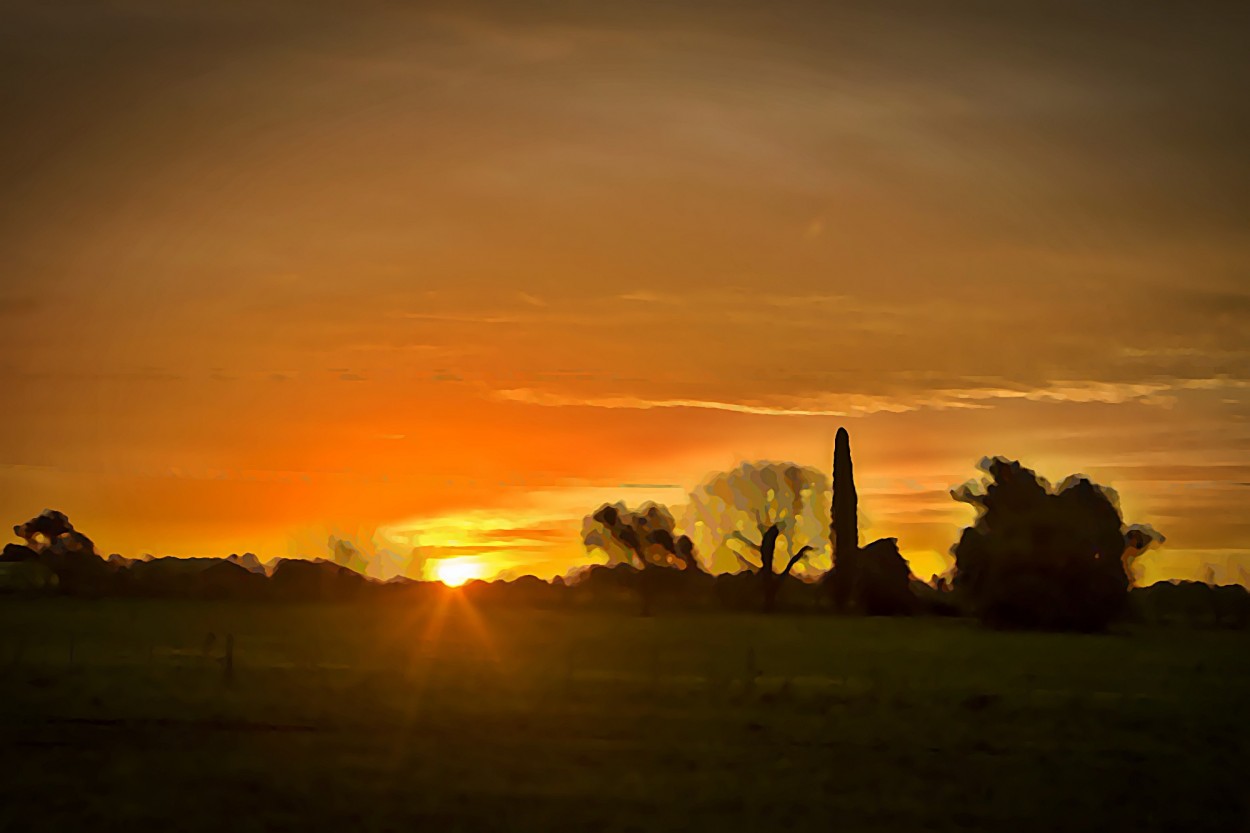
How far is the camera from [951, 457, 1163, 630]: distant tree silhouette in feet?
230

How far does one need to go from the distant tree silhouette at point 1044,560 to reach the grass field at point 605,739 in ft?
87.3

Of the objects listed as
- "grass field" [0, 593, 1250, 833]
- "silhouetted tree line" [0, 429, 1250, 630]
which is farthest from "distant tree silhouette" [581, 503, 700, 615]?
"grass field" [0, 593, 1250, 833]

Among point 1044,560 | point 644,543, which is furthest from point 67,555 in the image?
point 1044,560

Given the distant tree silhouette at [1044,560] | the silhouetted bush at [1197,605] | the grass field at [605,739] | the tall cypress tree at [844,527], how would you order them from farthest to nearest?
1. the tall cypress tree at [844,527]
2. the silhouetted bush at [1197,605]
3. the distant tree silhouette at [1044,560]
4. the grass field at [605,739]

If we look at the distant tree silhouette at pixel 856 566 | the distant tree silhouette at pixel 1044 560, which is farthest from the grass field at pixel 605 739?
the distant tree silhouette at pixel 856 566

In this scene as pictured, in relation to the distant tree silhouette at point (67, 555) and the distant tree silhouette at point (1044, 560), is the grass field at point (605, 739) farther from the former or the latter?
the distant tree silhouette at point (67, 555)

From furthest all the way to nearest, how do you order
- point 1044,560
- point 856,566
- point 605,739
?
1. point 856,566
2. point 1044,560
3. point 605,739

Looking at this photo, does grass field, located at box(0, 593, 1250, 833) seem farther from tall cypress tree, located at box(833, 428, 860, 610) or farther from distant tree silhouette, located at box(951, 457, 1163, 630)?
tall cypress tree, located at box(833, 428, 860, 610)

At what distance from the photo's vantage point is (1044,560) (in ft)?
234

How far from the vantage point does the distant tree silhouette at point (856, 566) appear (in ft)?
283

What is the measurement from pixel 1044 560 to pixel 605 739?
52624 millimetres

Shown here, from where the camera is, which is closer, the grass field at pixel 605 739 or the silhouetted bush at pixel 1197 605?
the grass field at pixel 605 739

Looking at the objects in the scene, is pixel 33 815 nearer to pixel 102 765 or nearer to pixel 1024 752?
pixel 102 765

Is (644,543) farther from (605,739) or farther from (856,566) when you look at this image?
(605,739)
